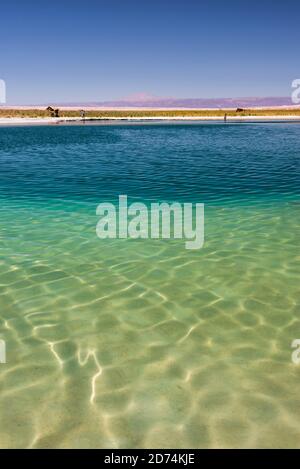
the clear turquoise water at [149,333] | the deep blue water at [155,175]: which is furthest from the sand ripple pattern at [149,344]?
the deep blue water at [155,175]

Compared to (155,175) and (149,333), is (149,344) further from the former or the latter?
(155,175)

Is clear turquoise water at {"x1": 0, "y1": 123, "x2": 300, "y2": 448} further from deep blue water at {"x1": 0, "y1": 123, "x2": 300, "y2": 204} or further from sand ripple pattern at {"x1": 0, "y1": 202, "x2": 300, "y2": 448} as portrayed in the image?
deep blue water at {"x1": 0, "y1": 123, "x2": 300, "y2": 204}

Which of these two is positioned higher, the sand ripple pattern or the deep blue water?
the deep blue water

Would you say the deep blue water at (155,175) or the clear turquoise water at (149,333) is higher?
the deep blue water at (155,175)

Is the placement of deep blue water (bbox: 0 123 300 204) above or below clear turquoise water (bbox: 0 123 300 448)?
above

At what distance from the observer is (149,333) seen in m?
5.60

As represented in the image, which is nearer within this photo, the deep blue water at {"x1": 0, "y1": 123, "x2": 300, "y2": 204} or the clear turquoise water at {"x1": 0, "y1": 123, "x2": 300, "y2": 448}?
the clear turquoise water at {"x1": 0, "y1": 123, "x2": 300, "y2": 448}

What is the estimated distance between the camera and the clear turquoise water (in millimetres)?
4012

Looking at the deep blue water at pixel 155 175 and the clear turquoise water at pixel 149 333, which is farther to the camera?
the deep blue water at pixel 155 175

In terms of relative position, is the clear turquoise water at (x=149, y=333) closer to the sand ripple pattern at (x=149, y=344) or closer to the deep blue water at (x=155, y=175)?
the sand ripple pattern at (x=149, y=344)

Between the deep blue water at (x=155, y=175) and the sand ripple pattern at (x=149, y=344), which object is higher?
the deep blue water at (x=155, y=175)

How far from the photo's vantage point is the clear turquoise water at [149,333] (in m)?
4.01

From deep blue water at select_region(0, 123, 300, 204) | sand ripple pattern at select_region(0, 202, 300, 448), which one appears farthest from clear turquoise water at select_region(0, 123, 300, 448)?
deep blue water at select_region(0, 123, 300, 204)

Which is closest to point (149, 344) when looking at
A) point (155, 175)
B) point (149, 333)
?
point (149, 333)
